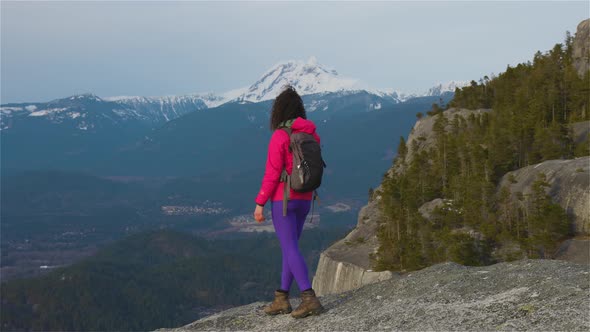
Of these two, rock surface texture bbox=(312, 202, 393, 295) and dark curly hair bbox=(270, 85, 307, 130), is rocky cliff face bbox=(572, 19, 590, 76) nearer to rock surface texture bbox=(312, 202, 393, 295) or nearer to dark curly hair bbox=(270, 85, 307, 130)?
rock surface texture bbox=(312, 202, 393, 295)

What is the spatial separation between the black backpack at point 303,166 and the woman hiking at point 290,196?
169mm

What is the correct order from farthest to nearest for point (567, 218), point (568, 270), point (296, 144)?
point (567, 218) < point (568, 270) < point (296, 144)

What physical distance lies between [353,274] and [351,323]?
32611 millimetres

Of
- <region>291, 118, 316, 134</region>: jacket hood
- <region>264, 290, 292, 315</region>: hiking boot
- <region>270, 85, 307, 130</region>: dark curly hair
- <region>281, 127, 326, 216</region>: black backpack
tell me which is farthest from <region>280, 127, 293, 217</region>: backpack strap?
<region>264, 290, 292, 315</region>: hiking boot

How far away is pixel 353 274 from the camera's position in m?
44.0

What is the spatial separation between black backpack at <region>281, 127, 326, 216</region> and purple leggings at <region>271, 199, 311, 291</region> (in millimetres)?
262

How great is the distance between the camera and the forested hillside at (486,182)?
40406 millimetres

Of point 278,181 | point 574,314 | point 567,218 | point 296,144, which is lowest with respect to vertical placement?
point 567,218

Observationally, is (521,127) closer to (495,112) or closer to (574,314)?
(495,112)

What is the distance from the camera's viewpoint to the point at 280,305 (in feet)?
44.7

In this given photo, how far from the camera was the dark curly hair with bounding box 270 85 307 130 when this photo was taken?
12.6 metres

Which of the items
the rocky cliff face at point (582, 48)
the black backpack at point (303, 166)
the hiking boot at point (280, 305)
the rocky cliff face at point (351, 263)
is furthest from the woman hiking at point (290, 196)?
the rocky cliff face at point (582, 48)

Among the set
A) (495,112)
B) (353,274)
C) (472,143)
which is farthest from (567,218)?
(495,112)

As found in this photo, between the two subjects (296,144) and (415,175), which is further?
(415,175)
